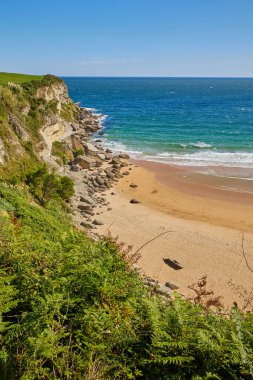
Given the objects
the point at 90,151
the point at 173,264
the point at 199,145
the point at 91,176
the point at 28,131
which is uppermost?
the point at 28,131

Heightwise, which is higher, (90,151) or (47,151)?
(47,151)

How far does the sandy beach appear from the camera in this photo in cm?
1872

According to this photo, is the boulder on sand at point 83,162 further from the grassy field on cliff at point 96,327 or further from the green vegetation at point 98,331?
the green vegetation at point 98,331

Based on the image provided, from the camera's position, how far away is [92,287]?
611 centimetres

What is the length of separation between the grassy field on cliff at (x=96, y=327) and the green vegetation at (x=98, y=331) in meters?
0.01

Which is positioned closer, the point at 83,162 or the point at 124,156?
the point at 83,162

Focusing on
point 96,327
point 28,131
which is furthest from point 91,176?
point 96,327

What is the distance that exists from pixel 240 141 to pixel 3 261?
51666 mm

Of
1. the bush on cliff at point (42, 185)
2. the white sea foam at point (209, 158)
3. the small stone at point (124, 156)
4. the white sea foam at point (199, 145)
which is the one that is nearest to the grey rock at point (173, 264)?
the bush on cliff at point (42, 185)

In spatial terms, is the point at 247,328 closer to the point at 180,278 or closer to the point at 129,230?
the point at 180,278

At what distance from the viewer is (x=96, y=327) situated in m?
5.30

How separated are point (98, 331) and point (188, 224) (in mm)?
20963

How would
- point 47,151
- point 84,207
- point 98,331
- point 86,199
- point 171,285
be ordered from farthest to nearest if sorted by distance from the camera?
point 47,151 → point 86,199 → point 84,207 → point 171,285 → point 98,331

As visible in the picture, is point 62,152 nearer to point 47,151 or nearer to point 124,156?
point 47,151
